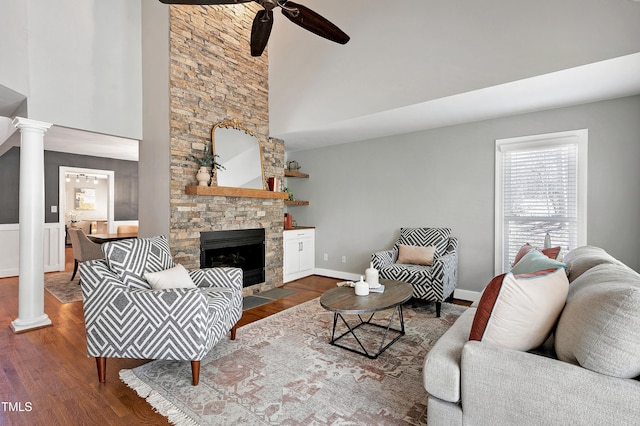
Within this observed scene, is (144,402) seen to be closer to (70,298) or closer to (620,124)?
(70,298)

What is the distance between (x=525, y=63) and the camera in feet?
9.16

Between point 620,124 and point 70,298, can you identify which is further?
point 70,298

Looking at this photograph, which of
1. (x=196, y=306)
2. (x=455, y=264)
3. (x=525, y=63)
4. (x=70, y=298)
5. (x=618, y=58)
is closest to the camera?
(x=196, y=306)

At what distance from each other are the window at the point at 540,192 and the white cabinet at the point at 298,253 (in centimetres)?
289

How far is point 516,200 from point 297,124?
295 cm

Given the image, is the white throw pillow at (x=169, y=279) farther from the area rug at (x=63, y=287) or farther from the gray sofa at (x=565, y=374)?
the area rug at (x=63, y=287)

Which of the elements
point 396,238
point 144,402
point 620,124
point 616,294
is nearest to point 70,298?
point 144,402

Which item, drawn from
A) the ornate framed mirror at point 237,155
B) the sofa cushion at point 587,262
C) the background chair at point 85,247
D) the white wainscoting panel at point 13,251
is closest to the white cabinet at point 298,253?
the ornate framed mirror at point 237,155

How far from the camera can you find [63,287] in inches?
191

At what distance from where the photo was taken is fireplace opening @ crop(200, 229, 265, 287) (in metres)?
3.93

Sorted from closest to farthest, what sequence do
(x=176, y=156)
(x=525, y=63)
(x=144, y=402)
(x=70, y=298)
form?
(x=144, y=402) < (x=525, y=63) < (x=176, y=156) < (x=70, y=298)

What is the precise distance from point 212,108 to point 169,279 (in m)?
2.40

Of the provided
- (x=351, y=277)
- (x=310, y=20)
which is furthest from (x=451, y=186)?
(x=310, y=20)

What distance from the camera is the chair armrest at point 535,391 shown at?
1090 millimetres
